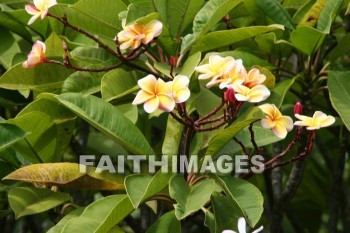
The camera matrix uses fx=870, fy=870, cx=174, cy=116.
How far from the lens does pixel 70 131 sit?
7.30ft

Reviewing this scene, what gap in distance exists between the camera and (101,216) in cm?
187

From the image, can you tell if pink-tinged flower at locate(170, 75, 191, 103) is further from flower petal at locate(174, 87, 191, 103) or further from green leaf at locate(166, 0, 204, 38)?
green leaf at locate(166, 0, 204, 38)

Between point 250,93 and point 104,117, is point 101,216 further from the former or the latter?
point 250,93

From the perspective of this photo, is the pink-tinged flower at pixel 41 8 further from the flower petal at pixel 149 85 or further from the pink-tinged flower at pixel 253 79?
the pink-tinged flower at pixel 253 79

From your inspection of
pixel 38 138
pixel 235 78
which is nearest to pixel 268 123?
pixel 235 78

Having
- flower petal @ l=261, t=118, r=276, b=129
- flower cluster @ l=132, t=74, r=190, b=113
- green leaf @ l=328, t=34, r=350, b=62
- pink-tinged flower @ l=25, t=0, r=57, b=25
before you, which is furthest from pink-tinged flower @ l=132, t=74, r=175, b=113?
green leaf @ l=328, t=34, r=350, b=62

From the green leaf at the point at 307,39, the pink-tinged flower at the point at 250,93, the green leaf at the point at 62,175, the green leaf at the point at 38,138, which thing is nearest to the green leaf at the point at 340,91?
→ the green leaf at the point at 307,39

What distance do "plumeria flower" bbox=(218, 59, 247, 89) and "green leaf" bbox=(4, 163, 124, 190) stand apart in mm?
388

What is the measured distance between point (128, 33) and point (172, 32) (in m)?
0.24

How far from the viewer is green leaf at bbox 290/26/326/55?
2.13 metres

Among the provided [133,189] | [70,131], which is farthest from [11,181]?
[133,189]

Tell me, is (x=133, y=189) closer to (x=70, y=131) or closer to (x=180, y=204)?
(x=180, y=204)

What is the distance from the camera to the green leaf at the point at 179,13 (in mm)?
2094

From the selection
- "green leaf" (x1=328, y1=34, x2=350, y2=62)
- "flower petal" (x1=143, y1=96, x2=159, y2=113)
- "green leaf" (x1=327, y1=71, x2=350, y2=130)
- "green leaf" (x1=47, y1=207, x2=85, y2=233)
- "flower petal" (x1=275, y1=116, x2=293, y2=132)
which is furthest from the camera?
"green leaf" (x1=328, y1=34, x2=350, y2=62)
